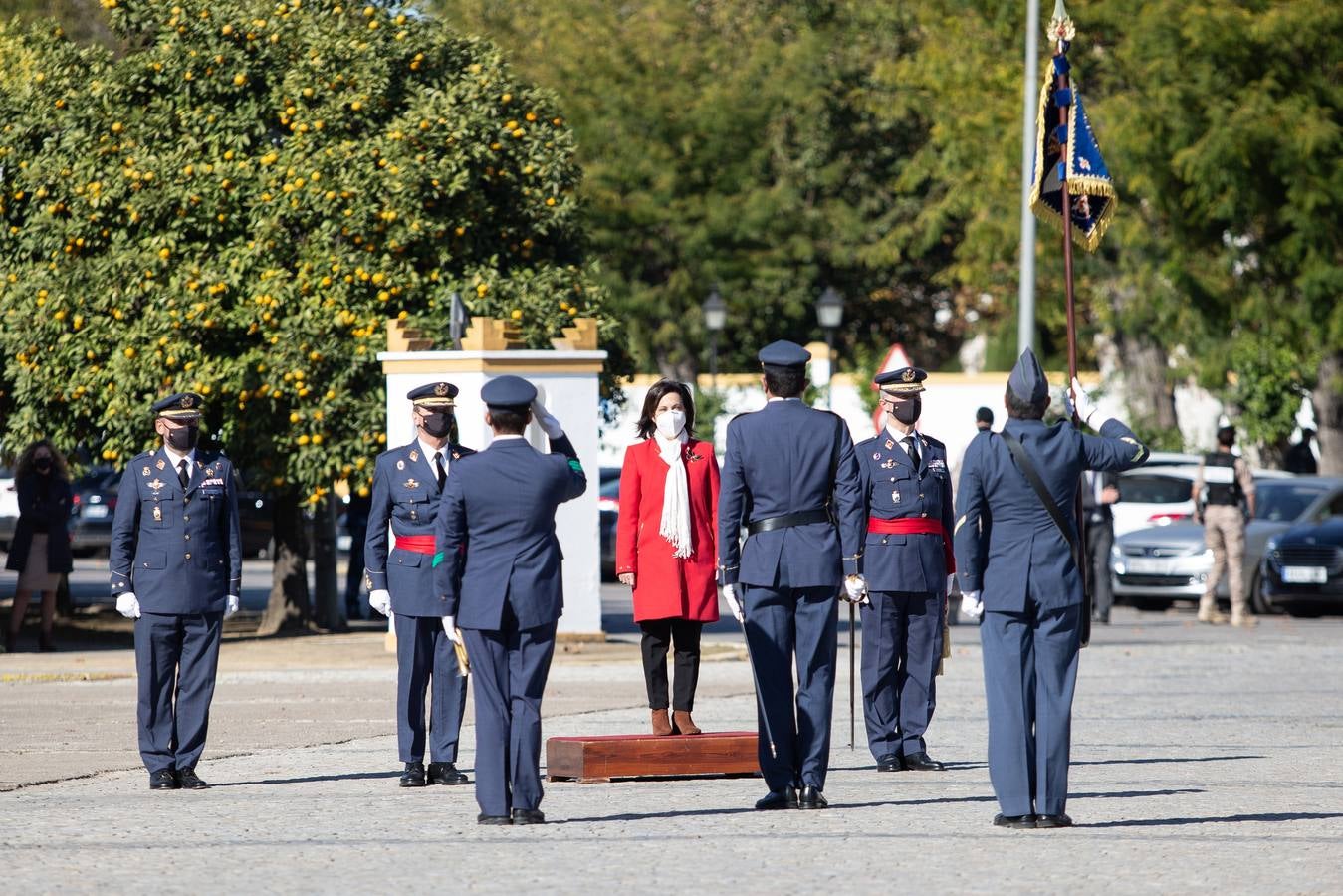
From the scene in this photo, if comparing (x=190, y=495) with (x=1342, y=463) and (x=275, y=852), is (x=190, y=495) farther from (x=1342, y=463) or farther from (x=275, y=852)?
(x=1342, y=463)

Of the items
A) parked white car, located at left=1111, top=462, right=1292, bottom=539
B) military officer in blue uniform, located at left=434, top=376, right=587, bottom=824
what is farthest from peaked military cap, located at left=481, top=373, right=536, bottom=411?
parked white car, located at left=1111, top=462, right=1292, bottom=539

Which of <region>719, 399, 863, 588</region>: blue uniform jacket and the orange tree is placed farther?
the orange tree

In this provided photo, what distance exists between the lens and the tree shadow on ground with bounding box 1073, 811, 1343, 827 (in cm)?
958

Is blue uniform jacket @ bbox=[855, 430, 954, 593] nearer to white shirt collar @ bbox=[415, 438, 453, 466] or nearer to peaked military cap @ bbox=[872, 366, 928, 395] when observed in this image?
peaked military cap @ bbox=[872, 366, 928, 395]

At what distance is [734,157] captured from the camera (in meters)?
47.3

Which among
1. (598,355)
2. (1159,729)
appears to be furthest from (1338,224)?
(1159,729)

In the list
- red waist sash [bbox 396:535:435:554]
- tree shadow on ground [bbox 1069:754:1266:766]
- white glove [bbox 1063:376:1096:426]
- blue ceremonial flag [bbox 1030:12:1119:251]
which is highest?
blue ceremonial flag [bbox 1030:12:1119:251]

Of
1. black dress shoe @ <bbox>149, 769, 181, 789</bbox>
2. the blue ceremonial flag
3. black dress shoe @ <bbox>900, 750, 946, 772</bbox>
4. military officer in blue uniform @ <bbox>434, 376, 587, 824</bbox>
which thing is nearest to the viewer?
military officer in blue uniform @ <bbox>434, 376, 587, 824</bbox>

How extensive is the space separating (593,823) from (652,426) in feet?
7.66

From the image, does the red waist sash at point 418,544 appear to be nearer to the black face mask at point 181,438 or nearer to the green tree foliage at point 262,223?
the black face mask at point 181,438

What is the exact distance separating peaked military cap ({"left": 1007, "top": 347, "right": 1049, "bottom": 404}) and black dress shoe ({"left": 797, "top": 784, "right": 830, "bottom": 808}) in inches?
72.6

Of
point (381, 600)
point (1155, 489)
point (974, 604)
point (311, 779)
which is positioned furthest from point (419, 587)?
point (1155, 489)

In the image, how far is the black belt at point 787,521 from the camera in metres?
10.1

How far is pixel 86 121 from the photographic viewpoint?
68.0 feet
